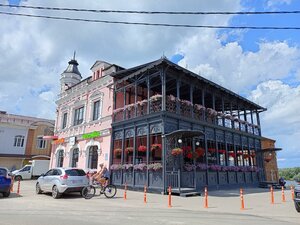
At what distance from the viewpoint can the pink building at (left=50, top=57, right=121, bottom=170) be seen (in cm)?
2102

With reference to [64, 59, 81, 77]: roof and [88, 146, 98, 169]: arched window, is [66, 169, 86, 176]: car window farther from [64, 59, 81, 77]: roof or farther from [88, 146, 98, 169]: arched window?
[64, 59, 81, 77]: roof

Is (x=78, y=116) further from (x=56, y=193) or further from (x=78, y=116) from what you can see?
(x=56, y=193)

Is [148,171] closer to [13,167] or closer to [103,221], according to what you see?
[103,221]

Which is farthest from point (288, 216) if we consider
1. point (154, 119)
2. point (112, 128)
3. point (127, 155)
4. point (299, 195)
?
point (112, 128)

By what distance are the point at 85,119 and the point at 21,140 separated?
17.6 metres

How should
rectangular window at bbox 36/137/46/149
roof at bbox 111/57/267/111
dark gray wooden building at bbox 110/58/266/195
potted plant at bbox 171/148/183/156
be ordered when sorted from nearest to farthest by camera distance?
potted plant at bbox 171/148/183/156
dark gray wooden building at bbox 110/58/266/195
roof at bbox 111/57/267/111
rectangular window at bbox 36/137/46/149

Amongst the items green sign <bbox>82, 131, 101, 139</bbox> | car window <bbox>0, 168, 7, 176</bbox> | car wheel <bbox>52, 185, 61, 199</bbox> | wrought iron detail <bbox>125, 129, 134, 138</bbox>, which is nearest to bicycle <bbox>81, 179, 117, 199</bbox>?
car wheel <bbox>52, 185, 61, 199</bbox>

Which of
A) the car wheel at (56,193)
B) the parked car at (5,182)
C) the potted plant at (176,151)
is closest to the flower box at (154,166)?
the potted plant at (176,151)

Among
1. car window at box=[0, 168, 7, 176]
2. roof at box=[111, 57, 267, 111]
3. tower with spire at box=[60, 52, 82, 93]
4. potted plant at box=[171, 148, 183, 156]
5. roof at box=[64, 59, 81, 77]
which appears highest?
roof at box=[64, 59, 81, 77]

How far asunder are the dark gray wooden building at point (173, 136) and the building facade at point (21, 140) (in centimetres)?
2025

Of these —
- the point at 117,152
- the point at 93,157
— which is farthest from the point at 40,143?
the point at 117,152

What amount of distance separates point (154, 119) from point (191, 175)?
14.1 feet

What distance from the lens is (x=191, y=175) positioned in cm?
1645

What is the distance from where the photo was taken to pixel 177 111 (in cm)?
1717
